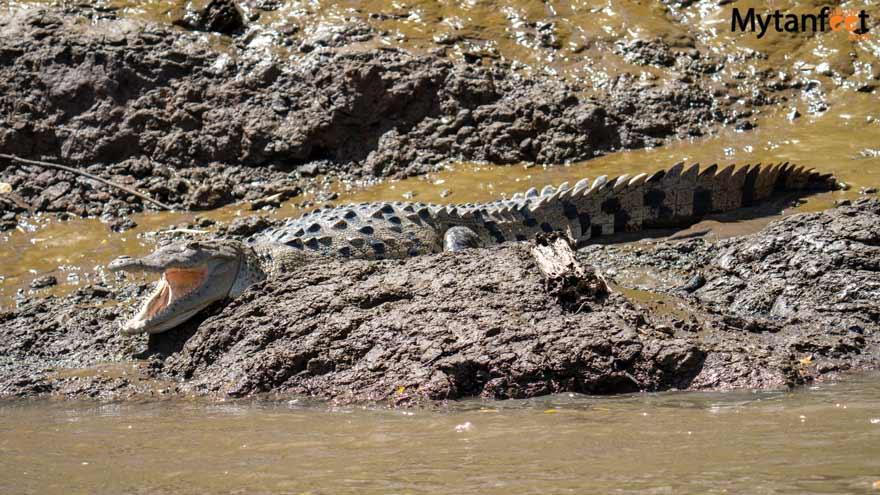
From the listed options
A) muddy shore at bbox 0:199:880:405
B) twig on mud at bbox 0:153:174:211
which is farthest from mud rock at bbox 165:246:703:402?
twig on mud at bbox 0:153:174:211

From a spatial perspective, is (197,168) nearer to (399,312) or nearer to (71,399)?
(71,399)

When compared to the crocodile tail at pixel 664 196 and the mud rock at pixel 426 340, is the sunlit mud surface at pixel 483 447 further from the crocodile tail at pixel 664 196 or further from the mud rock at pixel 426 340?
the crocodile tail at pixel 664 196

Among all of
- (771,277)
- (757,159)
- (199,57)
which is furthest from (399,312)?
(199,57)

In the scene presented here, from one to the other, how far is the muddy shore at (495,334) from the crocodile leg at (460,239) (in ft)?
5.07

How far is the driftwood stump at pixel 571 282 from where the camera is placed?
4.72 m

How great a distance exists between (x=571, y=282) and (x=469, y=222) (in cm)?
300

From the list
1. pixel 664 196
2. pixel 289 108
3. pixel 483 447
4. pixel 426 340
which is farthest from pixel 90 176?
pixel 483 447

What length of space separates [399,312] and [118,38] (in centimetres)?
781

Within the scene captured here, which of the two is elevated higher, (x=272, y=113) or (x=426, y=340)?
(x=272, y=113)

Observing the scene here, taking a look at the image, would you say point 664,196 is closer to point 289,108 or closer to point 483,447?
point 289,108

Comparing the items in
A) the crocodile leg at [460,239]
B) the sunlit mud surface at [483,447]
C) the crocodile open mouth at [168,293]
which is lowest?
the sunlit mud surface at [483,447]

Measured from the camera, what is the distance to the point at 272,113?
1059cm

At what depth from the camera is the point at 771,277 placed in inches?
231

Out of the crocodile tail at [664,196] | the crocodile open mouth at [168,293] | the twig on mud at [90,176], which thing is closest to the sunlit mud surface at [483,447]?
the crocodile open mouth at [168,293]
